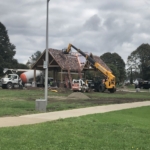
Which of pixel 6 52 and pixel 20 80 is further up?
pixel 6 52

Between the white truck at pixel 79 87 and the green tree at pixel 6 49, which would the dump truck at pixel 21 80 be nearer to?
the white truck at pixel 79 87

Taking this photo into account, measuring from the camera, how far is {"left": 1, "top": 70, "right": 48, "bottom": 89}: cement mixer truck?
45.6m

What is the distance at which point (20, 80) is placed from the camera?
47312 millimetres

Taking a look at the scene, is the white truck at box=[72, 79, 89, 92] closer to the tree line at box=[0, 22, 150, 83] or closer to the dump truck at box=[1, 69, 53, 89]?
the dump truck at box=[1, 69, 53, 89]

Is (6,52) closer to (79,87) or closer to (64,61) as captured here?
(64,61)

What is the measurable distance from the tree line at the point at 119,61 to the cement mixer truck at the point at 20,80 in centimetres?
1318

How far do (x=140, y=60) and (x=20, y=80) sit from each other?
7155 cm

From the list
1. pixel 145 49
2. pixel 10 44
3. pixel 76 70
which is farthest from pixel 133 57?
pixel 76 70

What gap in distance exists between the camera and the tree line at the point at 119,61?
82.6m

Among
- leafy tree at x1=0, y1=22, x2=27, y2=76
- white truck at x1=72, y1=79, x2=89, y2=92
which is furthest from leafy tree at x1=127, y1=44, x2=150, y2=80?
white truck at x1=72, y1=79, x2=89, y2=92

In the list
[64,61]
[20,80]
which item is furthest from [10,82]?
[64,61]

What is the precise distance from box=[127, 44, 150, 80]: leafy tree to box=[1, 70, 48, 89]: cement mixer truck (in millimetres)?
50408

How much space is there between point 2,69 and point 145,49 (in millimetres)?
55337

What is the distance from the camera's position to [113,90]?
43.3 m
